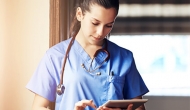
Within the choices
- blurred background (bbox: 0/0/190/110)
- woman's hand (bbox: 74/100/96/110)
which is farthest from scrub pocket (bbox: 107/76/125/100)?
blurred background (bbox: 0/0/190/110)

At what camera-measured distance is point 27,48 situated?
59.6 inches

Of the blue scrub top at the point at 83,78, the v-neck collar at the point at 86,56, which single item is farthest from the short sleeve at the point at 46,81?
the v-neck collar at the point at 86,56

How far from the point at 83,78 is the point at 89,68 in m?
0.05

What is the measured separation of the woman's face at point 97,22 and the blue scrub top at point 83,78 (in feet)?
0.26

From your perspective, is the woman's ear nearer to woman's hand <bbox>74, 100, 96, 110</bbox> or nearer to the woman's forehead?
the woman's forehead

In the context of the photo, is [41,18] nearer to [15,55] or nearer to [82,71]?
[15,55]

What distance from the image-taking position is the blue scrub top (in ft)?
3.36

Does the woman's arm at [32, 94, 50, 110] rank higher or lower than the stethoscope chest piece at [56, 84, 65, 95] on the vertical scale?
lower

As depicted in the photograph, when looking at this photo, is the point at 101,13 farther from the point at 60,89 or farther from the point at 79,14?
the point at 60,89

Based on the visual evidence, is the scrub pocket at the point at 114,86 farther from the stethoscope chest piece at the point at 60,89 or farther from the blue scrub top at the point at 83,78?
the stethoscope chest piece at the point at 60,89

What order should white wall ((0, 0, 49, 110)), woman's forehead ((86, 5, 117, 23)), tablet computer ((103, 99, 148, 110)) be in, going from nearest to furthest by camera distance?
1. tablet computer ((103, 99, 148, 110))
2. woman's forehead ((86, 5, 117, 23))
3. white wall ((0, 0, 49, 110))

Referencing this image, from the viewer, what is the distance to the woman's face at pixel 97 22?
1013mm

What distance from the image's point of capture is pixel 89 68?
1.06m

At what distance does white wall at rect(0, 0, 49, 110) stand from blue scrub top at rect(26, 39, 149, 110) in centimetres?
42
